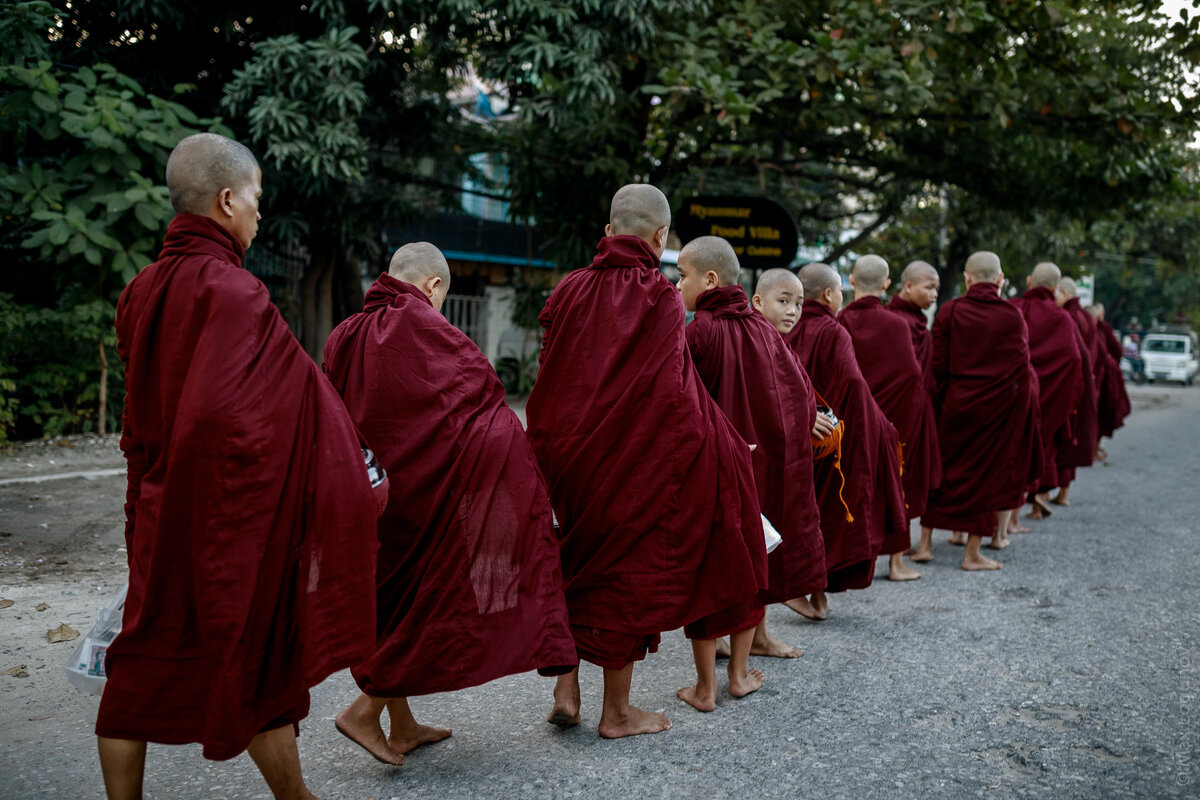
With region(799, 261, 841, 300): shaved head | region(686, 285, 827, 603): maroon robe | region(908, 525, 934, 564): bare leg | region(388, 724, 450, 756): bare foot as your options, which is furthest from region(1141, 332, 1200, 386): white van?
region(388, 724, 450, 756): bare foot

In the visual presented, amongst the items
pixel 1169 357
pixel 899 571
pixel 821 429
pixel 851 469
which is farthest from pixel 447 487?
pixel 1169 357

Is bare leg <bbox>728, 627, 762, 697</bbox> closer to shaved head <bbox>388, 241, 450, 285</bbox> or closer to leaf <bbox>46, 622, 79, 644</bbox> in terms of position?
shaved head <bbox>388, 241, 450, 285</bbox>

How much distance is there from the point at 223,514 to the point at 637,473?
1.40m

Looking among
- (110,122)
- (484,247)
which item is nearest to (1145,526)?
(110,122)

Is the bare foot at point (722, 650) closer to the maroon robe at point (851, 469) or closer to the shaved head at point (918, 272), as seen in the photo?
the maroon robe at point (851, 469)

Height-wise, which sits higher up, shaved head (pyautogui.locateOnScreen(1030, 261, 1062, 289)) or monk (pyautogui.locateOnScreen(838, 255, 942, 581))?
shaved head (pyautogui.locateOnScreen(1030, 261, 1062, 289))

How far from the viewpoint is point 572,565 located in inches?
135

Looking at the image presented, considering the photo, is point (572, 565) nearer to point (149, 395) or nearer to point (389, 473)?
point (389, 473)

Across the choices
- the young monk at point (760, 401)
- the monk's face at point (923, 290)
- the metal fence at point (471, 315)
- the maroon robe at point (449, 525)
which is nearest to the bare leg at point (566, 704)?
the maroon robe at point (449, 525)

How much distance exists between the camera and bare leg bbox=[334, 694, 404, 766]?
316 centimetres

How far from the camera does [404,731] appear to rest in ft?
10.8

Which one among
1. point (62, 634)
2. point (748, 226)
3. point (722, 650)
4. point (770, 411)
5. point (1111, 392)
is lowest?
point (62, 634)

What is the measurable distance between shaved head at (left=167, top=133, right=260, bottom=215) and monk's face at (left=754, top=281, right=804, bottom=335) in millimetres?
2638

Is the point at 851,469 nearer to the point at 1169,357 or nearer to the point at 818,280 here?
the point at 818,280
